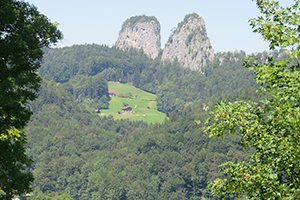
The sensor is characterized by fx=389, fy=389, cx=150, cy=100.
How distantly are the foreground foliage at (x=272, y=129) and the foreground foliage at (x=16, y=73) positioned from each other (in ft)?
31.0

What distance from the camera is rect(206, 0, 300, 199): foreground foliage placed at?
11.6 meters

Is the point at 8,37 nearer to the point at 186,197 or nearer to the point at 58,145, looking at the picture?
the point at 186,197

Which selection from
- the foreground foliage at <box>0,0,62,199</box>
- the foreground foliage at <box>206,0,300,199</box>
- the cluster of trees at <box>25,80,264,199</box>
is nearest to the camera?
the foreground foliage at <box>206,0,300,199</box>

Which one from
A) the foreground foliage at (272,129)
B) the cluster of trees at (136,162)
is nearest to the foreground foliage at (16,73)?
the foreground foliage at (272,129)

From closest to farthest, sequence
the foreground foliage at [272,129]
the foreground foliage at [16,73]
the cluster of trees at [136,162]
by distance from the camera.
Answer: the foreground foliage at [272,129]
the foreground foliage at [16,73]
the cluster of trees at [136,162]

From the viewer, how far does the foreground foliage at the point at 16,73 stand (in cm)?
1744

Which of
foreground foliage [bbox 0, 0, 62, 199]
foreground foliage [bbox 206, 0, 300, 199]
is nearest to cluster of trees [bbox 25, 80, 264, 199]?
foreground foliage [bbox 0, 0, 62, 199]

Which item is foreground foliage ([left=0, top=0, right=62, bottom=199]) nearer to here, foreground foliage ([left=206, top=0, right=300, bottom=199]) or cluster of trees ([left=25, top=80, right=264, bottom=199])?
foreground foliage ([left=206, top=0, right=300, bottom=199])

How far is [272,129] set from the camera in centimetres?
1249

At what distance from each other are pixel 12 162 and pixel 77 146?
162673 millimetres

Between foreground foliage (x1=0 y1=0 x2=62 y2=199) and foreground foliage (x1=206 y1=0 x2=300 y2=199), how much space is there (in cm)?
944

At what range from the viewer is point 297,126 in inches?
456

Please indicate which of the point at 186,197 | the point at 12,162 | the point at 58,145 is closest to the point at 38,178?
the point at 58,145

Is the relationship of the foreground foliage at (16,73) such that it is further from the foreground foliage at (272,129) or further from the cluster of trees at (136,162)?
the cluster of trees at (136,162)
